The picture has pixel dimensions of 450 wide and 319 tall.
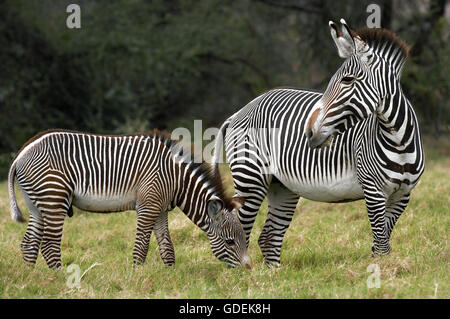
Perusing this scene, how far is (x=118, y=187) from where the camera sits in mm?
6766

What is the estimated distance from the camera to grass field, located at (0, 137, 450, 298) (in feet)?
17.7

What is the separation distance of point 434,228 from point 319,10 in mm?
10648

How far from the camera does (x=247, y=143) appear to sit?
704cm

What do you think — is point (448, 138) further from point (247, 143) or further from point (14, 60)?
point (14, 60)

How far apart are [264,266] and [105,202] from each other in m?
1.85

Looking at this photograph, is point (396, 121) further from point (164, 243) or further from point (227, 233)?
point (164, 243)

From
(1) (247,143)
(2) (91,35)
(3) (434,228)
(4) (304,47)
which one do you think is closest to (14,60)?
(2) (91,35)

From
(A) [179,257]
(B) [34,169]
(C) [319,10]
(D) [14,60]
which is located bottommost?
(A) [179,257]

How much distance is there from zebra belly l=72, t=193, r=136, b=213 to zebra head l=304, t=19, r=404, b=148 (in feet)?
7.08

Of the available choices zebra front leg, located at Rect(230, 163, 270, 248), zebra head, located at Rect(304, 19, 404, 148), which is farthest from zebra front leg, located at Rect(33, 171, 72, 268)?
zebra head, located at Rect(304, 19, 404, 148)

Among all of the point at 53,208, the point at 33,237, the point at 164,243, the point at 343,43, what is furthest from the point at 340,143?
the point at 33,237

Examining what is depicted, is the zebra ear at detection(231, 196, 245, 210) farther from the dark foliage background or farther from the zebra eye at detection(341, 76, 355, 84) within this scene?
the dark foliage background

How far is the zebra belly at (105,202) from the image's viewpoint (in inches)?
265

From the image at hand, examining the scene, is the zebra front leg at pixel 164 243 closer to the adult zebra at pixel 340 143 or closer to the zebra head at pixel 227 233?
the zebra head at pixel 227 233
